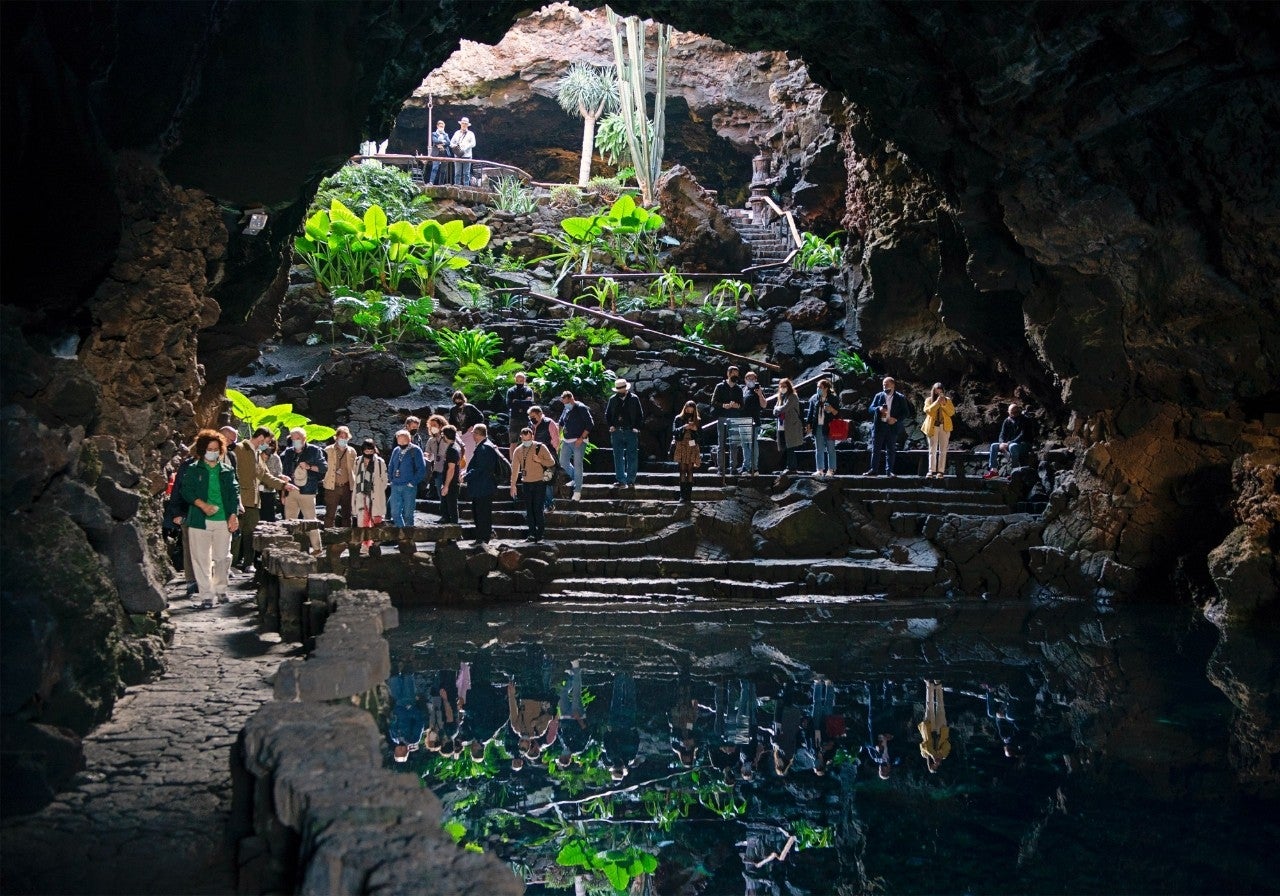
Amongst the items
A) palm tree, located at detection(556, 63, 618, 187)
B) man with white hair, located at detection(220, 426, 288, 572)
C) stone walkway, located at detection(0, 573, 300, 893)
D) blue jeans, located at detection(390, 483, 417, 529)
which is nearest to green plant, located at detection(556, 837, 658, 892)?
stone walkway, located at detection(0, 573, 300, 893)

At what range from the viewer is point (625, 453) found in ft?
55.9

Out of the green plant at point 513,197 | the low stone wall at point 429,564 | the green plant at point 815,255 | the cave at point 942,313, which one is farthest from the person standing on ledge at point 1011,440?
the green plant at point 513,197

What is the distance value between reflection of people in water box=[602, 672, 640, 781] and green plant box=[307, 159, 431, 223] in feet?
70.1

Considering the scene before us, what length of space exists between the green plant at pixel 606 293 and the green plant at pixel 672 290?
3.61 feet

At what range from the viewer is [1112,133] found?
13.7m

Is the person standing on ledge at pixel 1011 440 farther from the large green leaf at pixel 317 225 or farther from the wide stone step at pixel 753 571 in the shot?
the large green leaf at pixel 317 225

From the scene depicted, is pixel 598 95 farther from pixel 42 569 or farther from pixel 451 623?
pixel 42 569

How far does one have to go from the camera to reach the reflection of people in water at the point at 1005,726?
7.98 metres

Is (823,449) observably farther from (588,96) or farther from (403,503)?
(588,96)

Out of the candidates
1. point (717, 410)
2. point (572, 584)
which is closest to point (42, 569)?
point (572, 584)

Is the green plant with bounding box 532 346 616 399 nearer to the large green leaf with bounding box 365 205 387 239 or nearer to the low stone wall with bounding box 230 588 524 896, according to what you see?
the large green leaf with bounding box 365 205 387 239

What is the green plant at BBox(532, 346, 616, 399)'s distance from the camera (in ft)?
69.8

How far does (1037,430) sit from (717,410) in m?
→ 6.74

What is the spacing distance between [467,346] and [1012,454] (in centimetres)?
1182
